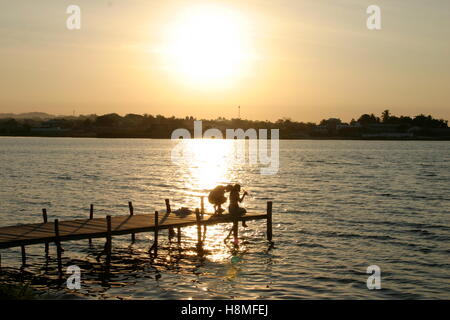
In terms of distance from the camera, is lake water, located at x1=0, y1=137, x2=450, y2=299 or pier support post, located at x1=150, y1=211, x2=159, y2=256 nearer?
lake water, located at x1=0, y1=137, x2=450, y2=299

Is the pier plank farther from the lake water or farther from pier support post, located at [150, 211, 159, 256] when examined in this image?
the lake water

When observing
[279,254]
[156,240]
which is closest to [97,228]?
[156,240]

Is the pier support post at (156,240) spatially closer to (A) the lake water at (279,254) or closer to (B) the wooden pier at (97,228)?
(B) the wooden pier at (97,228)

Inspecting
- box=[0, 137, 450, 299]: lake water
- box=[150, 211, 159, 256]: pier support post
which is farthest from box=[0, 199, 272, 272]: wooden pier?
box=[0, 137, 450, 299]: lake water

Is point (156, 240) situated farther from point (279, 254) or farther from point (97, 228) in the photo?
point (279, 254)

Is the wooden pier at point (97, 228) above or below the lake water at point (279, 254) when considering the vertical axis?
above

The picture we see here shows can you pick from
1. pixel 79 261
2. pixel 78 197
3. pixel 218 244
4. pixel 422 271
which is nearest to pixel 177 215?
pixel 218 244

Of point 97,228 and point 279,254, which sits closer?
point 97,228

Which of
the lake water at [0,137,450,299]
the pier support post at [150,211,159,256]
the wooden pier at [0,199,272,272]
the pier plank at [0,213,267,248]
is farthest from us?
the pier support post at [150,211,159,256]

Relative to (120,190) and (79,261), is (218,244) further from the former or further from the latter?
(120,190)

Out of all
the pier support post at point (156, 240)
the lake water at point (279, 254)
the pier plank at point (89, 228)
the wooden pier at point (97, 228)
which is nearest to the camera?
the lake water at point (279, 254)

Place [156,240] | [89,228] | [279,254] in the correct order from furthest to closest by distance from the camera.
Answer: [279,254], [156,240], [89,228]

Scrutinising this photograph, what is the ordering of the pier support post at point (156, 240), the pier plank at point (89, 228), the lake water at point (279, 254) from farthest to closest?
1. the pier support post at point (156, 240)
2. the pier plank at point (89, 228)
3. the lake water at point (279, 254)

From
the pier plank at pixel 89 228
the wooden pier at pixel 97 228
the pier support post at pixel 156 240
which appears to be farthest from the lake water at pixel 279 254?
the pier plank at pixel 89 228
